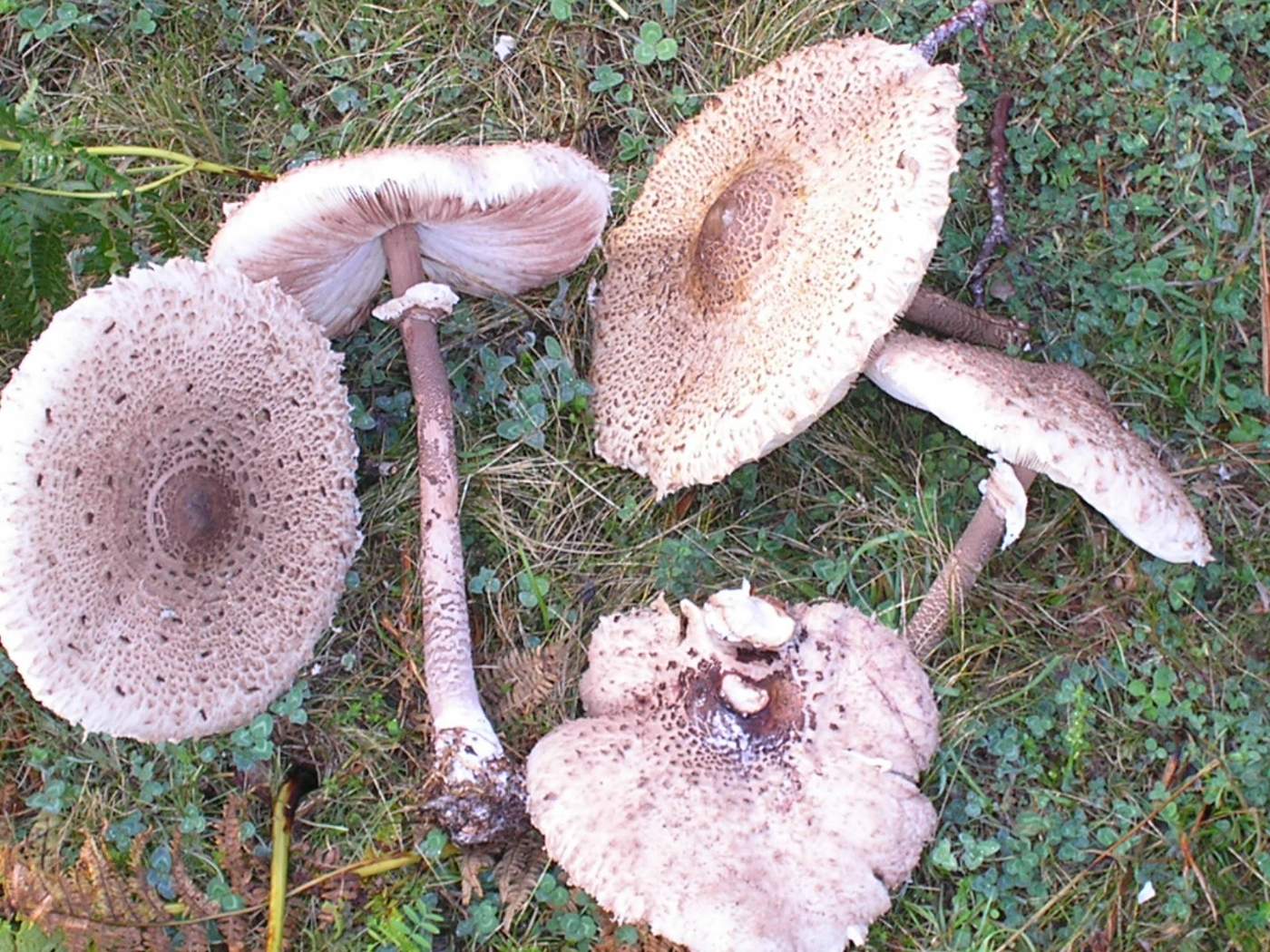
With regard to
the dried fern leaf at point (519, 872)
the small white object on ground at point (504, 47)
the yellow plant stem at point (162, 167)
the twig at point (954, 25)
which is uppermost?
the twig at point (954, 25)

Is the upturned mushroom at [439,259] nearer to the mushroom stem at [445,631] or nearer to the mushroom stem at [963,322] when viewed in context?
the mushroom stem at [445,631]

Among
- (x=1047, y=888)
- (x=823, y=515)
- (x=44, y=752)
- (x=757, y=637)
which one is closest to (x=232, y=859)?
(x=44, y=752)

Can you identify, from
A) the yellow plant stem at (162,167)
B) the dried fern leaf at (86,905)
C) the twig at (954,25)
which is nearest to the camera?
the dried fern leaf at (86,905)

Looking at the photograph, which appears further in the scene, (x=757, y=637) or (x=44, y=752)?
(x=44, y=752)

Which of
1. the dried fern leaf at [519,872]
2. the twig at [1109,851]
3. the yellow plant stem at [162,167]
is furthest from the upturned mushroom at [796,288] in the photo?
the yellow plant stem at [162,167]

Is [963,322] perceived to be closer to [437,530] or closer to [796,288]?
[796,288]

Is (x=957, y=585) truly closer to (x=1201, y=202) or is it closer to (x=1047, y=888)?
(x=1047, y=888)
